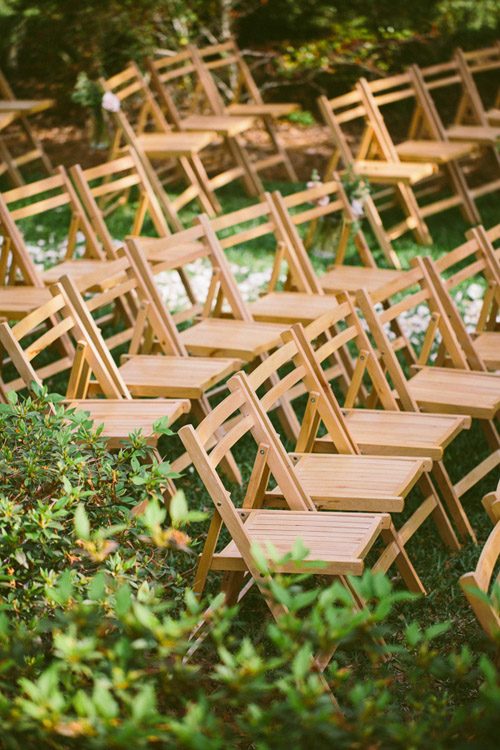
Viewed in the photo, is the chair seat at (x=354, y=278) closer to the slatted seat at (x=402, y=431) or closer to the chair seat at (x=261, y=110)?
the slatted seat at (x=402, y=431)

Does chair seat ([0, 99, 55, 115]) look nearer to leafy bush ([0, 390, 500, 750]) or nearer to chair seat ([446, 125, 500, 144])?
chair seat ([446, 125, 500, 144])

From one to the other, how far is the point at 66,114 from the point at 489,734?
37.4 feet

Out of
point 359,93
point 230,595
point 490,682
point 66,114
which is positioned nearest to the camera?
point 490,682

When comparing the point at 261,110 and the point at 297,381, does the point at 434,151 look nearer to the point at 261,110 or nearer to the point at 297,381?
the point at 261,110

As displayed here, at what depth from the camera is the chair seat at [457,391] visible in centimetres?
411

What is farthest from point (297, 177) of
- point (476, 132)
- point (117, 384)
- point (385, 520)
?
point (385, 520)

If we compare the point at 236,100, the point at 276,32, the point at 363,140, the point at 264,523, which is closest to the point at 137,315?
the point at 264,523

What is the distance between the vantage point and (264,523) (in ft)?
10.5

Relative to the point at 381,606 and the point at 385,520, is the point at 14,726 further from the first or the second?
the point at 385,520

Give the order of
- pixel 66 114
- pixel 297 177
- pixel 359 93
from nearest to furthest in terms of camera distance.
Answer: pixel 359 93 < pixel 297 177 < pixel 66 114

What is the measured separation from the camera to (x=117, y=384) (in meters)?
4.22

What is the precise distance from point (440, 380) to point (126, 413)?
1539mm

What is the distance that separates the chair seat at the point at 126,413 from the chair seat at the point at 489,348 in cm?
163

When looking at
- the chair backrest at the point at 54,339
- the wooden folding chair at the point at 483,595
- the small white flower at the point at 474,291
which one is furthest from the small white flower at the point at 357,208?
the wooden folding chair at the point at 483,595
